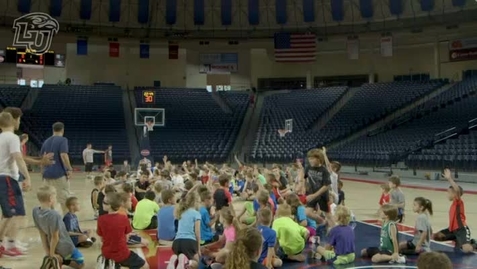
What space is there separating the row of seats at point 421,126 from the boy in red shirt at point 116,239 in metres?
20.1

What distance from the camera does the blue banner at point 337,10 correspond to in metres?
38.9

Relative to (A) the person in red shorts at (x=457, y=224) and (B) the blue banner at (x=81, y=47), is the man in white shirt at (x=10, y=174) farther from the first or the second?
(B) the blue banner at (x=81, y=47)

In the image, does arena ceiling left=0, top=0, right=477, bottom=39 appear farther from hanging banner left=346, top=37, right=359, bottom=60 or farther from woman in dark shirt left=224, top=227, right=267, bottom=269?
woman in dark shirt left=224, top=227, right=267, bottom=269

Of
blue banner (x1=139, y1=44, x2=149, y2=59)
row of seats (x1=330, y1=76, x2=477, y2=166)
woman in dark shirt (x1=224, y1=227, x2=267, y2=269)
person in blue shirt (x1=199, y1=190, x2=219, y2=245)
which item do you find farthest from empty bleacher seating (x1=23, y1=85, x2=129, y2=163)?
woman in dark shirt (x1=224, y1=227, x2=267, y2=269)

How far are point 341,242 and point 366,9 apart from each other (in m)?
33.2

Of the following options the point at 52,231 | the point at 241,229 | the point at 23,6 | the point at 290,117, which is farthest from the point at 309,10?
the point at 241,229

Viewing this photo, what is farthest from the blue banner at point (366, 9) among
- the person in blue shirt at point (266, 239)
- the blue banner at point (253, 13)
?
the person in blue shirt at point (266, 239)

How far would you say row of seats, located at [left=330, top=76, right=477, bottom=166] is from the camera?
87.5ft

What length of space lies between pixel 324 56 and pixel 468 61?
1112 centimetres

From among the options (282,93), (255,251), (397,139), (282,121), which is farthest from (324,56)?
(255,251)

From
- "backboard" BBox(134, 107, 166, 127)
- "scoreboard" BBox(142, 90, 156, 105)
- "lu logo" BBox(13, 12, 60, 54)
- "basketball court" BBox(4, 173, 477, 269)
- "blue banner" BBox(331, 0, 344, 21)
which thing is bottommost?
"basketball court" BBox(4, 173, 477, 269)

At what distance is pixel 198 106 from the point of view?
3869cm

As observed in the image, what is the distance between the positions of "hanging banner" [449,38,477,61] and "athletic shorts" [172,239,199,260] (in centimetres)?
3399

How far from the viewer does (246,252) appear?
158 inches
